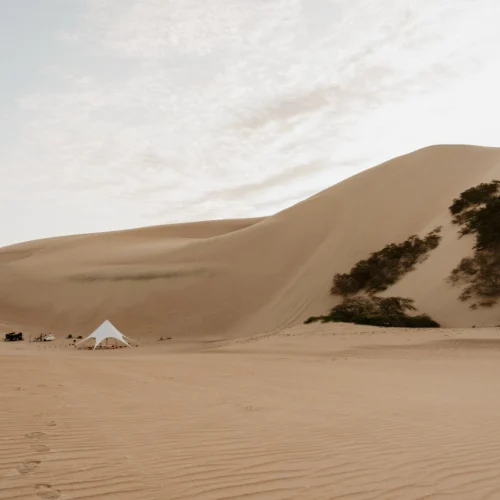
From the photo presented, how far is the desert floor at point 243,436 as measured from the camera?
11.7 ft

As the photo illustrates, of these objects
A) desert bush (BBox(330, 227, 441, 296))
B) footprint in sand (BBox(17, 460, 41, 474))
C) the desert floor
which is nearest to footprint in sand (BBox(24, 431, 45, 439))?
the desert floor

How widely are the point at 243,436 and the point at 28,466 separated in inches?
75.3

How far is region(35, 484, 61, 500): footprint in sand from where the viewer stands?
3.17 meters

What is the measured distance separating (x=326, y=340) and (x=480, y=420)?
41.8 ft

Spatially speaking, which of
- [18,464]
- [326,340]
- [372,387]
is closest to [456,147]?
[326,340]

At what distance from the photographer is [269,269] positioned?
3875 cm

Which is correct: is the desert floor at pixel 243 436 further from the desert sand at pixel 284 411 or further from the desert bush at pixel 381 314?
the desert bush at pixel 381 314

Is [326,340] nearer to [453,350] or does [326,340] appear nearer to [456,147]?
[453,350]

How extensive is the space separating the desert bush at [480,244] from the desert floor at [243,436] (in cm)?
1260

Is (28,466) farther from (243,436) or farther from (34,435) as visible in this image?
(243,436)

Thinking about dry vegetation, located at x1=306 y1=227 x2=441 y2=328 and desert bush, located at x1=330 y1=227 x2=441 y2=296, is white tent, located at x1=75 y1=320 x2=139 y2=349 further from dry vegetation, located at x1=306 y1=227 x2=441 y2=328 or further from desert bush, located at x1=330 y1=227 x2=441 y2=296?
desert bush, located at x1=330 y1=227 x2=441 y2=296

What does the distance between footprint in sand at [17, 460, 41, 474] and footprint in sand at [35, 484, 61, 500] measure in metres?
0.32

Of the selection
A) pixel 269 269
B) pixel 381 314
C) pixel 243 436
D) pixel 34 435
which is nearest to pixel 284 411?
pixel 243 436

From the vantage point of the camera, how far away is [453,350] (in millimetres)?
15969
